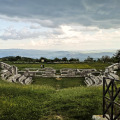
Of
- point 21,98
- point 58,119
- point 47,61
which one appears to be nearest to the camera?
point 58,119

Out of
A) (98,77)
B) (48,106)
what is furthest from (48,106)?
(98,77)

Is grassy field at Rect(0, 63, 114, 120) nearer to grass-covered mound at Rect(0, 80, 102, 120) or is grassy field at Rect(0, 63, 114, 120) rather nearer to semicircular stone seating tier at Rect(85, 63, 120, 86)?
grass-covered mound at Rect(0, 80, 102, 120)

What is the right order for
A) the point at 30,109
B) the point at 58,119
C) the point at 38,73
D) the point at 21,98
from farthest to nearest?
the point at 38,73, the point at 21,98, the point at 30,109, the point at 58,119

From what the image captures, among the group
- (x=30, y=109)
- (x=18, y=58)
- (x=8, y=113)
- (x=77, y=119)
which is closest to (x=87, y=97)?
(x=77, y=119)

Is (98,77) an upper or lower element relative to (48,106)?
lower

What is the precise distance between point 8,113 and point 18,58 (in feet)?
170

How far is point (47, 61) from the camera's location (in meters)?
Result: 54.2

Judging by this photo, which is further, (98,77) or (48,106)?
(98,77)

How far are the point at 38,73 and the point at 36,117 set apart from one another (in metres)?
26.2

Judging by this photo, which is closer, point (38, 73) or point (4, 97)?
point (4, 97)

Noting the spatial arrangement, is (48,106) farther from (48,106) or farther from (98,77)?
(98,77)

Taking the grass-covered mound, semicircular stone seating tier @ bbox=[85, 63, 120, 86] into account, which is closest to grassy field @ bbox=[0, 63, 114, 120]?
the grass-covered mound

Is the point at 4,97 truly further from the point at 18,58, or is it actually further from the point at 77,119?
the point at 18,58

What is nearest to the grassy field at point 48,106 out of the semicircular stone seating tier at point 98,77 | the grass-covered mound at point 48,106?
the grass-covered mound at point 48,106
